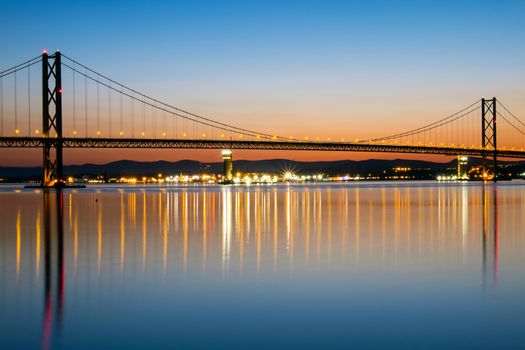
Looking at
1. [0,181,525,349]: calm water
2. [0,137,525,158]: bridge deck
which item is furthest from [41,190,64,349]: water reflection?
[0,137,525,158]: bridge deck

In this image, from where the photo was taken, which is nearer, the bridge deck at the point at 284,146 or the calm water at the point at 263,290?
the calm water at the point at 263,290

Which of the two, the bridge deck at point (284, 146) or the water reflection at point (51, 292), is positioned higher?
the bridge deck at point (284, 146)

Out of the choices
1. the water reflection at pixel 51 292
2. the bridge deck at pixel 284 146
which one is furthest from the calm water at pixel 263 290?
the bridge deck at pixel 284 146

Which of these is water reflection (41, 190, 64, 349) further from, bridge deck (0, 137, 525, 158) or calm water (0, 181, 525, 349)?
bridge deck (0, 137, 525, 158)

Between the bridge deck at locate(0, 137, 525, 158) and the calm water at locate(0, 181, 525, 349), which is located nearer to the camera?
the calm water at locate(0, 181, 525, 349)

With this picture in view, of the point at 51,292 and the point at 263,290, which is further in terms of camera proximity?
the point at 263,290

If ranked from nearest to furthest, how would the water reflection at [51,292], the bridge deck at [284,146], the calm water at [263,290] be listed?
the calm water at [263,290] < the water reflection at [51,292] < the bridge deck at [284,146]

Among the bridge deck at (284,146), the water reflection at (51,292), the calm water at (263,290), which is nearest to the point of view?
the calm water at (263,290)

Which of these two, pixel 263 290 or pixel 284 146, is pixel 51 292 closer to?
pixel 263 290

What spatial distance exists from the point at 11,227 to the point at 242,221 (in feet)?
20.6

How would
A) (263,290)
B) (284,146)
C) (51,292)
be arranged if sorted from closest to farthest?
(51,292) → (263,290) → (284,146)

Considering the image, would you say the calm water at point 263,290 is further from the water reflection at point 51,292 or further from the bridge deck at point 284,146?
the bridge deck at point 284,146

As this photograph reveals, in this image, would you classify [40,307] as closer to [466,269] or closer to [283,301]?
[283,301]

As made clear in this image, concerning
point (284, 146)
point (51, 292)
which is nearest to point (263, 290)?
point (51, 292)
